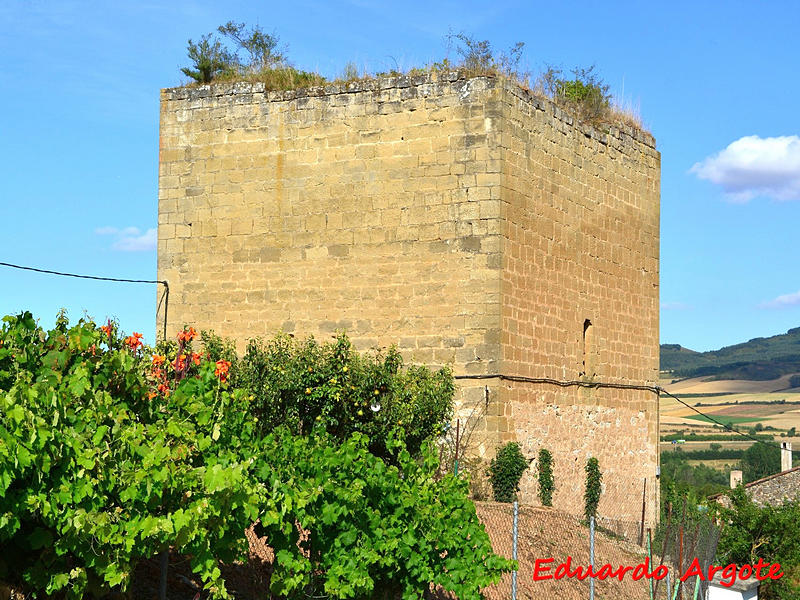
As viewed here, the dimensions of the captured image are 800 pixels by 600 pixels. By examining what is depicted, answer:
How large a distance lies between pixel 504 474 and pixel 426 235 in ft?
11.8

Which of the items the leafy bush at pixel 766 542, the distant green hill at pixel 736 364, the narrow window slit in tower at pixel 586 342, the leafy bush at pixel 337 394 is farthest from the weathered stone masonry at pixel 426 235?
the distant green hill at pixel 736 364

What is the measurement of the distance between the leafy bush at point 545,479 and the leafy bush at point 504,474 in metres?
0.93

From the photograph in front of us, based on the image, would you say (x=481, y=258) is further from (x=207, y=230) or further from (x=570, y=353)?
(x=207, y=230)

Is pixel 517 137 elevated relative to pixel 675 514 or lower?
elevated

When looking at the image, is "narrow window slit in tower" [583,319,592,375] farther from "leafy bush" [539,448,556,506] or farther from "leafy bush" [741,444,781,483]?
"leafy bush" [741,444,781,483]

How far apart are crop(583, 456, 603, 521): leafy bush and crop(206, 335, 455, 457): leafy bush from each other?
4.01m

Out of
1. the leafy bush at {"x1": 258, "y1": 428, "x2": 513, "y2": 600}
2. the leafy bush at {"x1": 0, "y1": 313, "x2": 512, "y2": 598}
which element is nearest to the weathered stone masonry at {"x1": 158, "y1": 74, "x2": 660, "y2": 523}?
the leafy bush at {"x1": 0, "y1": 313, "x2": 512, "y2": 598}

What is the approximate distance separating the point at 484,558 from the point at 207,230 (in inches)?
381

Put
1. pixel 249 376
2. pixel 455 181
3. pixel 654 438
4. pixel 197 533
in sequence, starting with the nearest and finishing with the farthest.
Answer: pixel 197 533
pixel 249 376
pixel 455 181
pixel 654 438

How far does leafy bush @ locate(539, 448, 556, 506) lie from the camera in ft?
59.7

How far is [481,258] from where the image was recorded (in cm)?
1747

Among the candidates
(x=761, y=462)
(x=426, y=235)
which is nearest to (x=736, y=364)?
(x=761, y=462)

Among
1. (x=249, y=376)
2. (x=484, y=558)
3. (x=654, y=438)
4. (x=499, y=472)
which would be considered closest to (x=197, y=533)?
(x=484, y=558)

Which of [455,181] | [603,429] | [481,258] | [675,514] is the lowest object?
[675,514]
